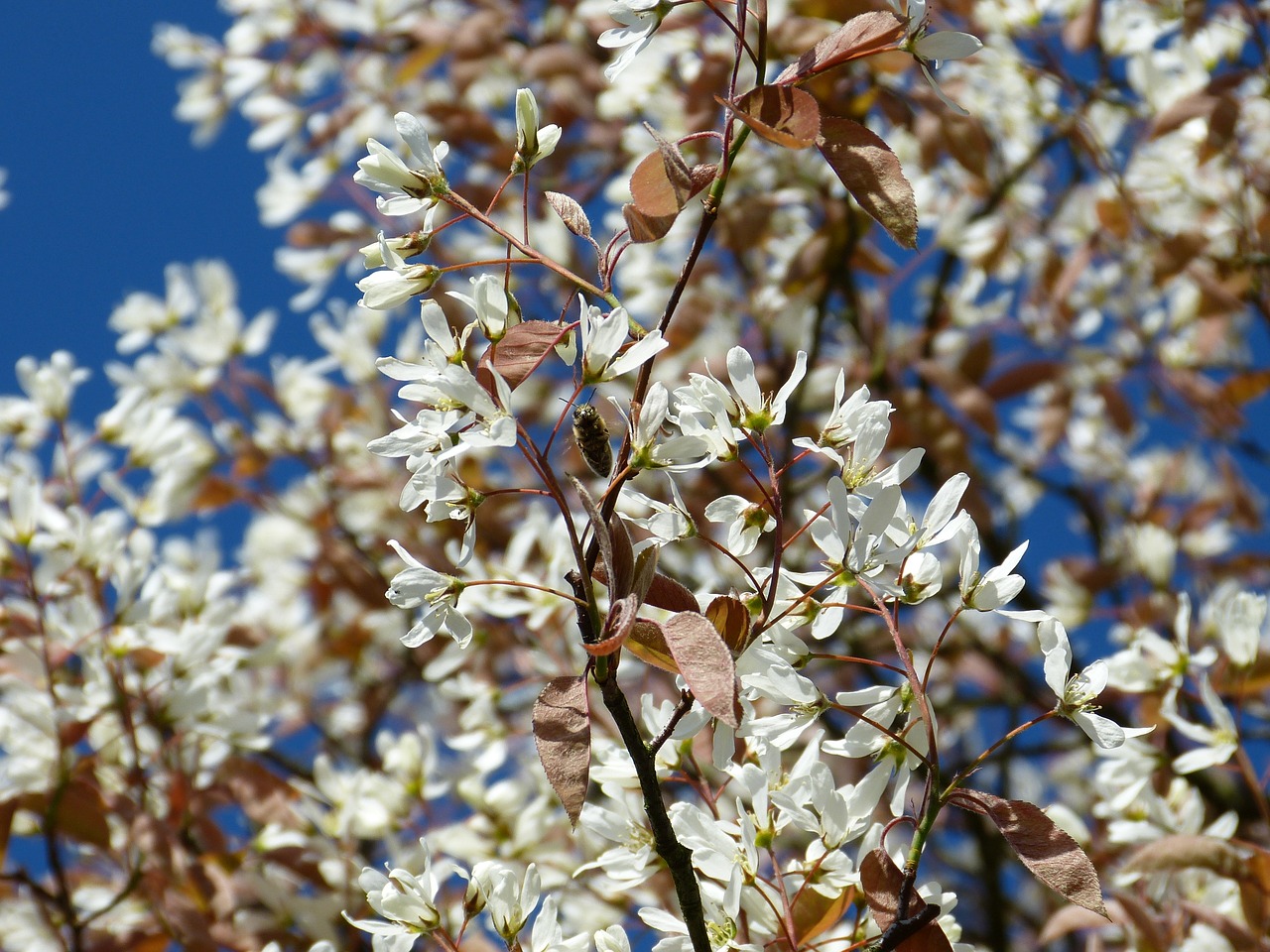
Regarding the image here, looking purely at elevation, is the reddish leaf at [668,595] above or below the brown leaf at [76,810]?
below

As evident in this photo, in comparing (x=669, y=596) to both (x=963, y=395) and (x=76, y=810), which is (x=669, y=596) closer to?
(x=76, y=810)

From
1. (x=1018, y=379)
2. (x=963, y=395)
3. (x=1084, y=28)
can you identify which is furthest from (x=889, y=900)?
(x=1084, y=28)

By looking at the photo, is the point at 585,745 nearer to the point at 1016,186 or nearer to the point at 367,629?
the point at 367,629

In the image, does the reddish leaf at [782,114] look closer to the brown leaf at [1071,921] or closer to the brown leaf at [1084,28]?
the brown leaf at [1071,921]

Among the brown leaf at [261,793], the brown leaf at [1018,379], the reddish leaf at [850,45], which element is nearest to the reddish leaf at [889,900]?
the reddish leaf at [850,45]

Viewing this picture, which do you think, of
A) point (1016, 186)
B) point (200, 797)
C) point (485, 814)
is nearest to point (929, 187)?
point (1016, 186)

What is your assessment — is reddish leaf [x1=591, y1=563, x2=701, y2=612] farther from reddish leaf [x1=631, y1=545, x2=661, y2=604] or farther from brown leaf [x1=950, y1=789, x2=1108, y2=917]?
brown leaf [x1=950, y1=789, x2=1108, y2=917]

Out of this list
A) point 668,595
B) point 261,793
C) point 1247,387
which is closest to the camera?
point 668,595

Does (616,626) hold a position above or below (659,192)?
below
